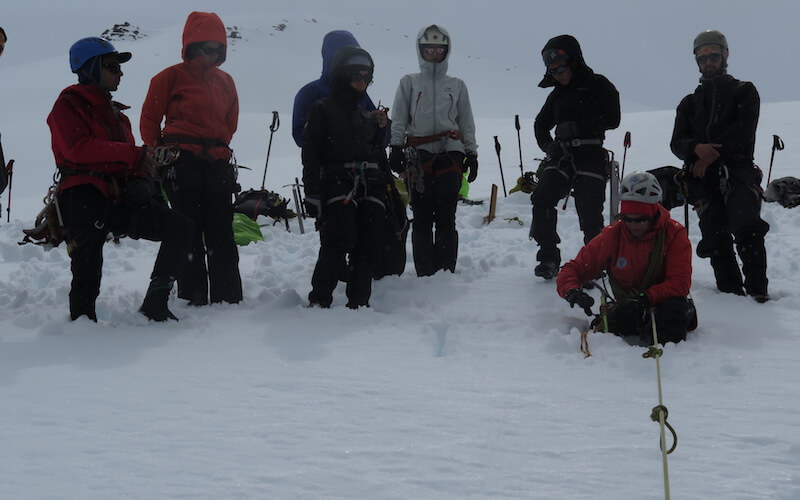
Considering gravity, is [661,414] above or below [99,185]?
below

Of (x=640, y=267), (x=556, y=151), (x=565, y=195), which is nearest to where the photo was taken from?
(x=640, y=267)

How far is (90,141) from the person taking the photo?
473 centimetres

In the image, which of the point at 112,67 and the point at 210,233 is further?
the point at 210,233

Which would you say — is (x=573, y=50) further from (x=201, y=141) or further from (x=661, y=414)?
(x=661, y=414)

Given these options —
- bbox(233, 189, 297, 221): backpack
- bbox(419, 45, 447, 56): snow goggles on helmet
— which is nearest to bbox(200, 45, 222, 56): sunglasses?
bbox(419, 45, 447, 56): snow goggles on helmet

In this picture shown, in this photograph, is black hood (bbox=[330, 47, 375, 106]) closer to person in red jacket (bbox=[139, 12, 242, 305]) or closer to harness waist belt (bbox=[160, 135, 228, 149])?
person in red jacket (bbox=[139, 12, 242, 305])

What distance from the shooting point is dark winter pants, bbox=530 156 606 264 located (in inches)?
242

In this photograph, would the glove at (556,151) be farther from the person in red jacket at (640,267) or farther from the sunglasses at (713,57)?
the person in red jacket at (640,267)

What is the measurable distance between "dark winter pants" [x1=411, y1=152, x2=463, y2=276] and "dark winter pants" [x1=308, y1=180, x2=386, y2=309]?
0.79m

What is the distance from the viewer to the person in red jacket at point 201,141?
17.7 feet

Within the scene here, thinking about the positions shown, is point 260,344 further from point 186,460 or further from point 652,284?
point 652,284

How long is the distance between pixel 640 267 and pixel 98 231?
126 inches

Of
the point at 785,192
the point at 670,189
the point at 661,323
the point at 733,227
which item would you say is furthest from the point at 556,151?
the point at 785,192

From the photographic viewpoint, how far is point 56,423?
10.6 ft
